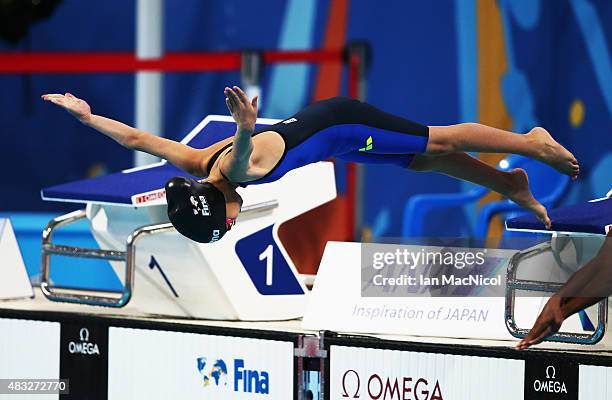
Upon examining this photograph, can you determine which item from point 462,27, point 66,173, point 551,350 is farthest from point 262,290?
point 66,173

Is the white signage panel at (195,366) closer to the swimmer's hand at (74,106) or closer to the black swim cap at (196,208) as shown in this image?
the black swim cap at (196,208)

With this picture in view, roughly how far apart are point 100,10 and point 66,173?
1.19 metres

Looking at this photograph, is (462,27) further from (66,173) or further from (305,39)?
(66,173)

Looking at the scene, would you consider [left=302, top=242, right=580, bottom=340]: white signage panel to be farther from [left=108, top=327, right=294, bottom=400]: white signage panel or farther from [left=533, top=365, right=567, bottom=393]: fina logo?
[left=533, top=365, right=567, bottom=393]: fina logo

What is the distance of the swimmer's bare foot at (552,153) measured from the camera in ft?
13.8

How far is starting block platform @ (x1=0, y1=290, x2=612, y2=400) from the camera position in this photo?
3.64 metres

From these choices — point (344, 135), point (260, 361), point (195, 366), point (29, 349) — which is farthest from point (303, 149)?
point (29, 349)

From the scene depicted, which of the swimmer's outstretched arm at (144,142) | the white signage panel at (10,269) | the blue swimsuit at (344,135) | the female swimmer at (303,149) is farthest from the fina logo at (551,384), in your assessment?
the white signage panel at (10,269)

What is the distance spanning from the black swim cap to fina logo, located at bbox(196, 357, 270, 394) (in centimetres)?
70

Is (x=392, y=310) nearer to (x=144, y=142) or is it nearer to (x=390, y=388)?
(x=390, y=388)

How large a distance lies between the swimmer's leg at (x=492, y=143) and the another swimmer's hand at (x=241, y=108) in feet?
3.19

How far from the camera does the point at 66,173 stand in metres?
8.73

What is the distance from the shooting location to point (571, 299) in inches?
145

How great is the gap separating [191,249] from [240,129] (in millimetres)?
1097
